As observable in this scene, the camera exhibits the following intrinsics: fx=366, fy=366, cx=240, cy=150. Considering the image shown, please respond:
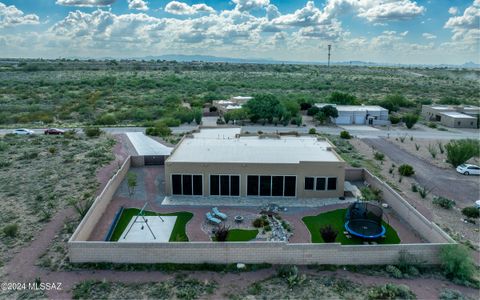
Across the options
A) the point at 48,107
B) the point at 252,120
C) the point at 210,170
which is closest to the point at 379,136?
the point at 252,120

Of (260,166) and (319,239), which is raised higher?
(260,166)

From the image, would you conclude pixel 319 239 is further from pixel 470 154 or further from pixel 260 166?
pixel 470 154

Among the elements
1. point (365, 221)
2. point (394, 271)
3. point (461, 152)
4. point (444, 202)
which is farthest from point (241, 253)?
point (461, 152)

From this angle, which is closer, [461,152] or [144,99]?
[461,152]

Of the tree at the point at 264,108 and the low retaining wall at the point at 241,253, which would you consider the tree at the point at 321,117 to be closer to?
the tree at the point at 264,108

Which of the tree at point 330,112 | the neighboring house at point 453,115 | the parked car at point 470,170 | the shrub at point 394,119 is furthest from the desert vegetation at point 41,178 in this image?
the neighboring house at point 453,115

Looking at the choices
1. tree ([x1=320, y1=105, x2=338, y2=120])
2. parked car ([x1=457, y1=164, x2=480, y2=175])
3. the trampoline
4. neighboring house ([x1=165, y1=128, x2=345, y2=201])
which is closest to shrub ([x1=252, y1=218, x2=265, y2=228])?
neighboring house ([x1=165, y1=128, x2=345, y2=201])

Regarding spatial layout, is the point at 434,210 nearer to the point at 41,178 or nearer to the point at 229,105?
the point at 41,178
